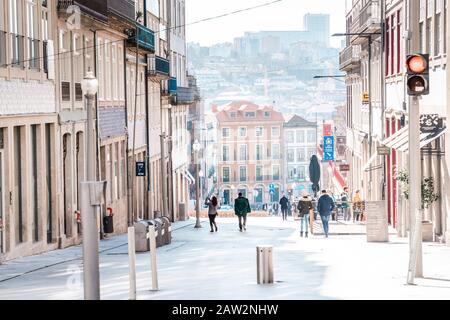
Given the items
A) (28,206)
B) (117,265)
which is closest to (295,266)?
(117,265)

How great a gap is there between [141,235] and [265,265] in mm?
11072

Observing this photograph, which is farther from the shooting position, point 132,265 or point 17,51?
point 17,51

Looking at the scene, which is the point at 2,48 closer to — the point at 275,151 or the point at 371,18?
the point at 371,18

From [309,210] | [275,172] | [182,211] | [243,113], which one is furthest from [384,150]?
[275,172]

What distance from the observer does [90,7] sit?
38500 millimetres

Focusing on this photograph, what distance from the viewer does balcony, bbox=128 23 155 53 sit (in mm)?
50188

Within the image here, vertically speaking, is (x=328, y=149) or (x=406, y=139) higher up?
(x=406, y=139)

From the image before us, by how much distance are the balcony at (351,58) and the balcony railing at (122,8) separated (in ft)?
58.5

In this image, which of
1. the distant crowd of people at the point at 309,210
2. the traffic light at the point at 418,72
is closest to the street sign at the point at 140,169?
the distant crowd of people at the point at 309,210

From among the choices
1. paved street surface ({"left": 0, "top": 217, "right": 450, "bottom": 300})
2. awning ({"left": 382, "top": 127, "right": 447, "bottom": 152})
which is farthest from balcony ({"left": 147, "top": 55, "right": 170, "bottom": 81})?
paved street surface ({"left": 0, "top": 217, "right": 450, "bottom": 300})

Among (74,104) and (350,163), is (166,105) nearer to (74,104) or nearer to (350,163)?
(350,163)

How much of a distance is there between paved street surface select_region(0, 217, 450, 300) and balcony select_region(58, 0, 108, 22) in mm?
6716

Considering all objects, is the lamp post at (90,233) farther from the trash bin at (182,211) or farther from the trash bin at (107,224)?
the trash bin at (182,211)

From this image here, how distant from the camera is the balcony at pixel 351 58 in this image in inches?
2518
